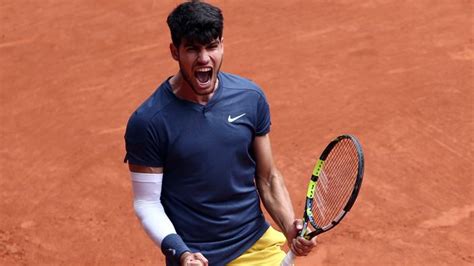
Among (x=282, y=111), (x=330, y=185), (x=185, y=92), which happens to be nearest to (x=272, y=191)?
(x=330, y=185)

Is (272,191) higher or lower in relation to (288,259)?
higher

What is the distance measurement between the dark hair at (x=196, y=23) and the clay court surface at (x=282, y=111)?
11.3 feet

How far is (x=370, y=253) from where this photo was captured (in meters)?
7.58

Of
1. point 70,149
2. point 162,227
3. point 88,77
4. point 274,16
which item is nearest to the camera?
point 162,227

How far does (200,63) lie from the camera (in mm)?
4609

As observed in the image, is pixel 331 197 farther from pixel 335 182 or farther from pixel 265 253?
pixel 265 253

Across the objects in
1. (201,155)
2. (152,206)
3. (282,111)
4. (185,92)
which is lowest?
(282,111)

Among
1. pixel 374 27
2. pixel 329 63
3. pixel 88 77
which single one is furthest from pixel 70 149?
pixel 374 27

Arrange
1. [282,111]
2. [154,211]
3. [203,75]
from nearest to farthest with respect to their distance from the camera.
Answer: [203,75]
[154,211]
[282,111]

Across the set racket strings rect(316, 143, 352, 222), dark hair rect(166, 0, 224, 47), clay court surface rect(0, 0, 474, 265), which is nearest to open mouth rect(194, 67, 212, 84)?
dark hair rect(166, 0, 224, 47)

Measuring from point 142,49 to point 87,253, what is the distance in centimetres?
411

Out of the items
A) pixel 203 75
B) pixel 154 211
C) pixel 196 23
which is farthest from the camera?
pixel 154 211

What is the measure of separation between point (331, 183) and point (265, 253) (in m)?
0.56

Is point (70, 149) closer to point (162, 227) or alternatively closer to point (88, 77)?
point (88, 77)
